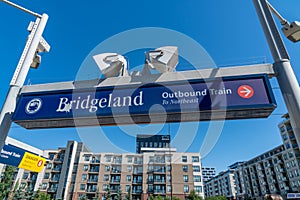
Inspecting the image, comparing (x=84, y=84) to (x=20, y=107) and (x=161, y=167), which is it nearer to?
(x=20, y=107)

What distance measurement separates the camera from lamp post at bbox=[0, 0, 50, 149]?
2311mm

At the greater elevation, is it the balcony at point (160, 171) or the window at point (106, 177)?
the balcony at point (160, 171)

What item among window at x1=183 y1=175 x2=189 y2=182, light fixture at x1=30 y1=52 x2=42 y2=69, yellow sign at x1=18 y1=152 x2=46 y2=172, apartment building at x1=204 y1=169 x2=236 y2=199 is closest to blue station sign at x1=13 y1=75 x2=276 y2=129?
light fixture at x1=30 y1=52 x2=42 y2=69

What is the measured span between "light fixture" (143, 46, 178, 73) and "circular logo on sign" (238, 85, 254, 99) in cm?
87

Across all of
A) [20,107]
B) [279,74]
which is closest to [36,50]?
[20,107]

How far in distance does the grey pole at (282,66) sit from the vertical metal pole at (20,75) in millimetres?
2847

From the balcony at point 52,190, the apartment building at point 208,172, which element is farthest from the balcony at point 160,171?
Result: the apartment building at point 208,172

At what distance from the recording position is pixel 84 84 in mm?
2609

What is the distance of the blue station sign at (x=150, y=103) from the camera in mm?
2049

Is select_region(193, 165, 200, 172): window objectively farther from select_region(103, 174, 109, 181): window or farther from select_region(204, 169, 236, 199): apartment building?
select_region(204, 169, 236, 199): apartment building

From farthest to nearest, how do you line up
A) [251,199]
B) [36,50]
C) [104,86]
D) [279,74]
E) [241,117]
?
[251,199], [36,50], [104,86], [241,117], [279,74]

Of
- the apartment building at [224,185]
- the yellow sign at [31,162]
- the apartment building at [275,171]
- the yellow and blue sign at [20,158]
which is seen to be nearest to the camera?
the yellow and blue sign at [20,158]

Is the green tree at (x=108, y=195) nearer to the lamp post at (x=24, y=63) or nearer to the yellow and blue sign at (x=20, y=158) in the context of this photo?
the yellow and blue sign at (x=20, y=158)

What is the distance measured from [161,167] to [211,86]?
152ft
